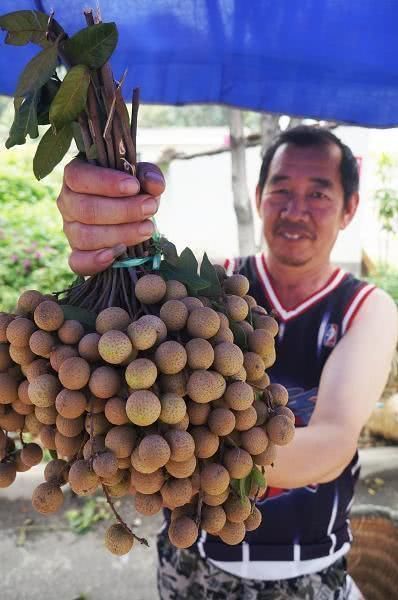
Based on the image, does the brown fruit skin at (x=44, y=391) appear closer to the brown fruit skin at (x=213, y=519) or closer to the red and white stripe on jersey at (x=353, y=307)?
the brown fruit skin at (x=213, y=519)

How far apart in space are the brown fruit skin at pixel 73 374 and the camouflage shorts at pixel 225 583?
0.96 m

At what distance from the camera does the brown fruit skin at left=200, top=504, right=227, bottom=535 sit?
0.59 metres

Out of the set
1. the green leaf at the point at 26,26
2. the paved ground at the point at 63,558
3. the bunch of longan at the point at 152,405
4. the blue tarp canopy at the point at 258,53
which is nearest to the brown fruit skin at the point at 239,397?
the bunch of longan at the point at 152,405

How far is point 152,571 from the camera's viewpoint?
7.65 ft

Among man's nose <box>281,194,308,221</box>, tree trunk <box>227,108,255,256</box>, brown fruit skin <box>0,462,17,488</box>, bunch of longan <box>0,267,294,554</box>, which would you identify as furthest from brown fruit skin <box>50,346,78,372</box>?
tree trunk <box>227,108,255,256</box>

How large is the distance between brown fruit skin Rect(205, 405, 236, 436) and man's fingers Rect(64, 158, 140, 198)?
285 mm

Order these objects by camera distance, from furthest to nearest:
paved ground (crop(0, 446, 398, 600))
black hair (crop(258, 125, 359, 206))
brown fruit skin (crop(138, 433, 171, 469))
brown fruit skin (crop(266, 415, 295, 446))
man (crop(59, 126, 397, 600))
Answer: paved ground (crop(0, 446, 398, 600)) → black hair (crop(258, 125, 359, 206)) → man (crop(59, 126, 397, 600)) → brown fruit skin (crop(266, 415, 295, 446)) → brown fruit skin (crop(138, 433, 171, 469))

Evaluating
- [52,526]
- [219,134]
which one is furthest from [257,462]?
[219,134]

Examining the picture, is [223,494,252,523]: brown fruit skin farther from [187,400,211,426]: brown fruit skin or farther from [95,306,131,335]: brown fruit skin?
[95,306,131,335]: brown fruit skin

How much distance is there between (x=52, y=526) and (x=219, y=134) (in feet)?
26.2

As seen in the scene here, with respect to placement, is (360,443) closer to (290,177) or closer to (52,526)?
(52,526)

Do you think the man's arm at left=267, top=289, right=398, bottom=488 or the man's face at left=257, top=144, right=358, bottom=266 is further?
the man's face at left=257, top=144, right=358, bottom=266

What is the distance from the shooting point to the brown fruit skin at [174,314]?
1.92 feet

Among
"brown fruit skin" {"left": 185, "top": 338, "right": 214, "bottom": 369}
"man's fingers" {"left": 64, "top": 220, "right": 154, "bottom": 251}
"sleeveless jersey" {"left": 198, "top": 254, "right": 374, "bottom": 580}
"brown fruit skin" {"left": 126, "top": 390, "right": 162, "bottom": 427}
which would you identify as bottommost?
"sleeveless jersey" {"left": 198, "top": 254, "right": 374, "bottom": 580}
